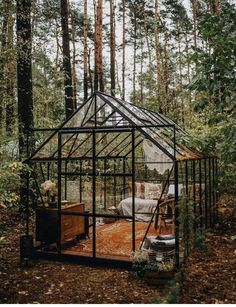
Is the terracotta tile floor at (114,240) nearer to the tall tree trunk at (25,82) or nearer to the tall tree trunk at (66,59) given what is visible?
the tall tree trunk at (25,82)

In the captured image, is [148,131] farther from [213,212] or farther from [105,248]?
[213,212]

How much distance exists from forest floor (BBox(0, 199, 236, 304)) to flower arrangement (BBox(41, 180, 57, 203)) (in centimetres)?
125

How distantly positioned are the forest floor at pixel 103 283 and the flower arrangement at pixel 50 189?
49.0 inches

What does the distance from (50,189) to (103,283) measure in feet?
7.32

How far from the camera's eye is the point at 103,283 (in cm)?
574

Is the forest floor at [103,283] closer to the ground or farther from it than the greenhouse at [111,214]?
closer to the ground

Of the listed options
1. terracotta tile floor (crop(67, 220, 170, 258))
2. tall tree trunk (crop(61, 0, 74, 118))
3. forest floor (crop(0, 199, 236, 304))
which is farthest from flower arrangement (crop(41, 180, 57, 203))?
tall tree trunk (crop(61, 0, 74, 118))

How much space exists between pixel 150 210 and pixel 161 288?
4362mm

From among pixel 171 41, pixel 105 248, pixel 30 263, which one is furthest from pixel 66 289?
pixel 171 41

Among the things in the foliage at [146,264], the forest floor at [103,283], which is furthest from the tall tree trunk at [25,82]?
the foliage at [146,264]

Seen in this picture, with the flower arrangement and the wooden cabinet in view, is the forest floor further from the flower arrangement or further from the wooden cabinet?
the flower arrangement

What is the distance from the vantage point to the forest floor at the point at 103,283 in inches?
202

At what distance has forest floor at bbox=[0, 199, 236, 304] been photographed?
5.12 metres

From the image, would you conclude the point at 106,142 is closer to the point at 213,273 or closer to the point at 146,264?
the point at 146,264
